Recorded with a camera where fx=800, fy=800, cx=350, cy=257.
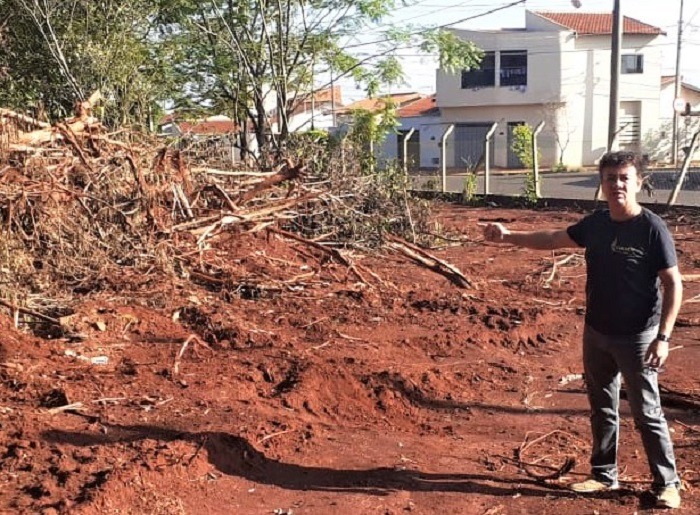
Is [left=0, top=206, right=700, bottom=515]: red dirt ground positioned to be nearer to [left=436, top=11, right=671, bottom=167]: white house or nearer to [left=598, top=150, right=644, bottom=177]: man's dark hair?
[left=598, top=150, right=644, bottom=177]: man's dark hair

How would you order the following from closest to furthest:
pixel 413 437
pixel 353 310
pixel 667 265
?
pixel 667 265 → pixel 413 437 → pixel 353 310

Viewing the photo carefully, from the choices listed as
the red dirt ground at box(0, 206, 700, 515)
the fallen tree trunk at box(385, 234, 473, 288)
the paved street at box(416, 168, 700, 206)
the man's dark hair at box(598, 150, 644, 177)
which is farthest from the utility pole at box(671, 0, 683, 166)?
the man's dark hair at box(598, 150, 644, 177)

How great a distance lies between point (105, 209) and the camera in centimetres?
758

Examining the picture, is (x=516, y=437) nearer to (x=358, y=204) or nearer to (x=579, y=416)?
(x=579, y=416)

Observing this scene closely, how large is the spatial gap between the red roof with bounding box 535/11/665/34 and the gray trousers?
1534 inches

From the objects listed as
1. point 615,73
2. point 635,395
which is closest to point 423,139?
point 615,73

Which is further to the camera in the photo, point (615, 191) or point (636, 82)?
point (636, 82)

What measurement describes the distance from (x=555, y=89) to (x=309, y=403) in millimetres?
37332

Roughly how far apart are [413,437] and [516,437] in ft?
1.95

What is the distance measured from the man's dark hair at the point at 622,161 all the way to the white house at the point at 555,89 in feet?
118

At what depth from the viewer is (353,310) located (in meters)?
7.34

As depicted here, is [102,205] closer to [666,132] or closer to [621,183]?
[621,183]

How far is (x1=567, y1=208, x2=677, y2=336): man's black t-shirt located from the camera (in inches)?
137

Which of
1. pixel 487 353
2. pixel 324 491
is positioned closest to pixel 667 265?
pixel 324 491
